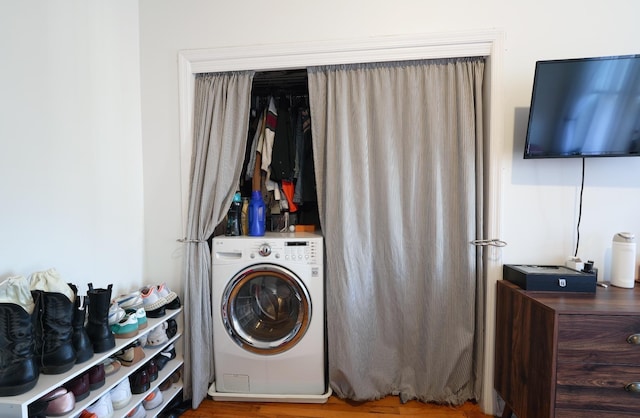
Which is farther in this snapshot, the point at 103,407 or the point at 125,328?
the point at 125,328

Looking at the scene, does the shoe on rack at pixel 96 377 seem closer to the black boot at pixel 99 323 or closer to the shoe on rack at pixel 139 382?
the black boot at pixel 99 323

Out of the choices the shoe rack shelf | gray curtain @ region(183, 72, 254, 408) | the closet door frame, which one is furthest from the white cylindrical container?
the shoe rack shelf

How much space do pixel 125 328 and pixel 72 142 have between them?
2.97ft

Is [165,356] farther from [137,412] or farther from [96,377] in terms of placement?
[96,377]

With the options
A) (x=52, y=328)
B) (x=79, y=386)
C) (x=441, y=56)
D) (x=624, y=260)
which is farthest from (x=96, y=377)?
(x=624, y=260)

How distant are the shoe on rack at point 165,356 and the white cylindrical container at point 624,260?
2.50 m

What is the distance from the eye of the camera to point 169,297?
1506 mm

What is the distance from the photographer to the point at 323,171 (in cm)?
163

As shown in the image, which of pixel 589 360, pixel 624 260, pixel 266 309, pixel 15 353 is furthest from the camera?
pixel 266 309

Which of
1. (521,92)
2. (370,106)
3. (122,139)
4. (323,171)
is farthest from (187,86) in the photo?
(521,92)

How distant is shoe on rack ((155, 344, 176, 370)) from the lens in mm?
1462

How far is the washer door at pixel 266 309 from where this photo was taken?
5.12ft

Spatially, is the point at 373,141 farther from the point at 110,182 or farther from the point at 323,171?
the point at 110,182

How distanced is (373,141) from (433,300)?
1015mm
